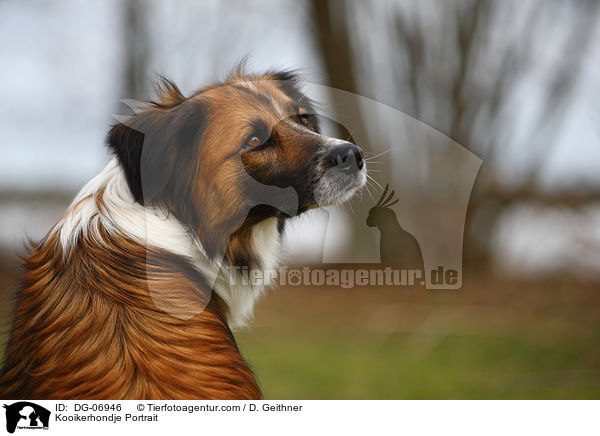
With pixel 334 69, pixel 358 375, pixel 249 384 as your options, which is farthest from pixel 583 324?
pixel 249 384

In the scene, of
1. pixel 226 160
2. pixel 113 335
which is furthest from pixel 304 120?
pixel 113 335

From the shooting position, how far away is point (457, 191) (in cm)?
361

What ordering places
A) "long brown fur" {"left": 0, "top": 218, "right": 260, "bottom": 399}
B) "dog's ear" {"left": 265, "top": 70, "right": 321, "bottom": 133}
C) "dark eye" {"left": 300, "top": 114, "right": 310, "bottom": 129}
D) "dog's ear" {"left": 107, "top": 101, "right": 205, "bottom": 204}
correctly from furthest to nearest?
"dog's ear" {"left": 265, "top": 70, "right": 321, "bottom": 133}, "dark eye" {"left": 300, "top": 114, "right": 310, "bottom": 129}, "dog's ear" {"left": 107, "top": 101, "right": 205, "bottom": 204}, "long brown fur" {"left": 0, "top": 218, "right": 260, "bottom": 399}

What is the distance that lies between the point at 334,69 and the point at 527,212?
180 cm

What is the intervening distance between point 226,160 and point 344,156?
447 millimetres

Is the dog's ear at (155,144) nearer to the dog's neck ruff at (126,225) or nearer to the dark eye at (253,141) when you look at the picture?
the dog's neck ruff at (126,225)

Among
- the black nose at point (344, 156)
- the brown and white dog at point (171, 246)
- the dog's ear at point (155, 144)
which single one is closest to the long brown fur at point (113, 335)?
the brown and white dog at point (171, 246)

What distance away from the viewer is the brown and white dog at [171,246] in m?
1.65

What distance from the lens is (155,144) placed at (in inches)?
74.6

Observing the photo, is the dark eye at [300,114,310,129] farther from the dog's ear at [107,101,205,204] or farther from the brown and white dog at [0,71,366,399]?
the dog's ear at [107,101,205,204]

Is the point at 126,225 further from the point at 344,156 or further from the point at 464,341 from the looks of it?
the point at 464,341

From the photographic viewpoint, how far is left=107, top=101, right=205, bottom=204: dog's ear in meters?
1.88

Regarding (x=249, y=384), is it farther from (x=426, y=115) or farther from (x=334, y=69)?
(x=426, y=115)
